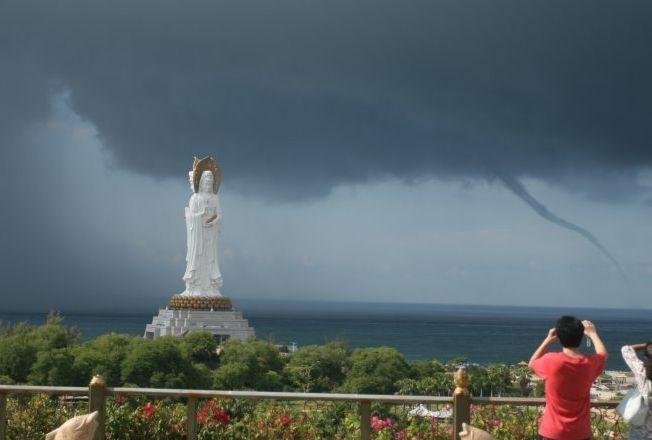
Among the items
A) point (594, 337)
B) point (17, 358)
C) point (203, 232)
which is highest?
point (203, 232)

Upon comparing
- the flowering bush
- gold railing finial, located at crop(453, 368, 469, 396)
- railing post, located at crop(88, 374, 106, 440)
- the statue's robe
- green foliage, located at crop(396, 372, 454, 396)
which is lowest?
green foliage, located at crop(396, 372, 454, 396)

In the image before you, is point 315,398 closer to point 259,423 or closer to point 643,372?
point 259,423

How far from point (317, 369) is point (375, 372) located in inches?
79.3

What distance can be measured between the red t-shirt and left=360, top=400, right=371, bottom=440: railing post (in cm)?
173

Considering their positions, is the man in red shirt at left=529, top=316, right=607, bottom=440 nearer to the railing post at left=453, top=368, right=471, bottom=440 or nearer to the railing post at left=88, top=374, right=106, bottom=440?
the railing post at left=453, top=368, right=471, bottom=440

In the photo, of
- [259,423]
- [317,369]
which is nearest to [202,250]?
[317,369]

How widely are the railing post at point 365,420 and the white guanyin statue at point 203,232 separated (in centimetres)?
2513

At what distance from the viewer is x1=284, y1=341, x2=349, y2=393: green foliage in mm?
25281

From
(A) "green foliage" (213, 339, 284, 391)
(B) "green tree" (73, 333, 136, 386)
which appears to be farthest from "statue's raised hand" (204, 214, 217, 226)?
(B) "green tree" (73, 333, 136, 386)

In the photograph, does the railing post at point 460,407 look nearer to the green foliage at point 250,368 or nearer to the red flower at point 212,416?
the red flower at point 212,416

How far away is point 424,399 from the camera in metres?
6.48

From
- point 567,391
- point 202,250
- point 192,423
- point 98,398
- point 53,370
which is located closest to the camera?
point 567,391

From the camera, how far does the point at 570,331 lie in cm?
506

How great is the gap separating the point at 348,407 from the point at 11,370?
57.7 feet
